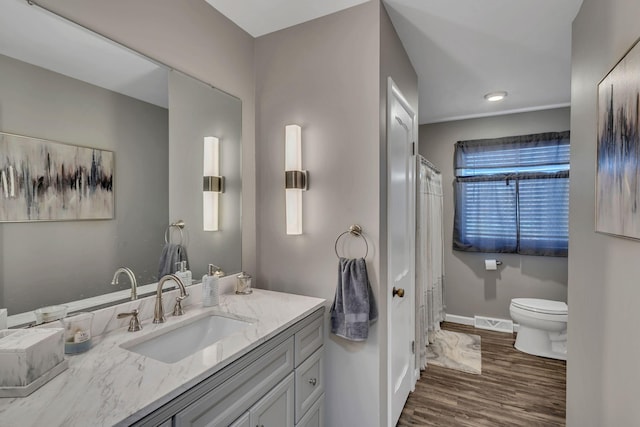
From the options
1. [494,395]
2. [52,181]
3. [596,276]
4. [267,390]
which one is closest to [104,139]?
[52,181]

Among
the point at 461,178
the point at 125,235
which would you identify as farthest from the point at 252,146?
the point at 461,178

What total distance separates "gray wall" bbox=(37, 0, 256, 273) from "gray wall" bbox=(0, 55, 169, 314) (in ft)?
0.65

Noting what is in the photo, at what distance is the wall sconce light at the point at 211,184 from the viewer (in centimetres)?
167

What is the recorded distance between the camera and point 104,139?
1.22 metres

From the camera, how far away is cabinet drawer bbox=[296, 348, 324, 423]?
142 cm

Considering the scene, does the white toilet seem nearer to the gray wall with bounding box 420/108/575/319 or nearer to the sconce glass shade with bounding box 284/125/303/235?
the gray wall with bounding box 420/108/575/319

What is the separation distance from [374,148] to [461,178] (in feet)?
8.23

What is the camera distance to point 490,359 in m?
2.84

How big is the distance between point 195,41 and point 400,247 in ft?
5.59

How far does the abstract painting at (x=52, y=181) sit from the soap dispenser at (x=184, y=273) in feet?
1.34

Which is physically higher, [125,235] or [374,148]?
[374,148]

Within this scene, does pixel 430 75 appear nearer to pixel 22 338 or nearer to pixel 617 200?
pixel 617 200

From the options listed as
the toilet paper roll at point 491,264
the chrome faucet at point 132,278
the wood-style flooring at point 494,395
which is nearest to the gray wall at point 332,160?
the wood-style flooring at point 494,395

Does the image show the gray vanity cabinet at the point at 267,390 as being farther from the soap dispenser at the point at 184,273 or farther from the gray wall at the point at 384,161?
the soap dispenser at the point at 184,273
